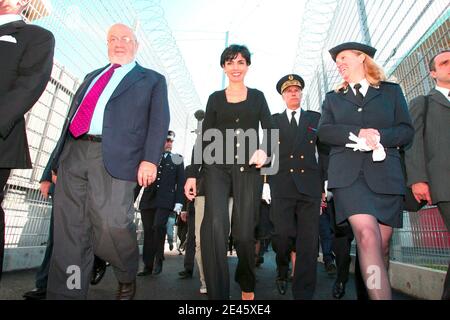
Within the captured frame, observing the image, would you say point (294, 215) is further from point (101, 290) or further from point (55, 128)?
point (55, 128)

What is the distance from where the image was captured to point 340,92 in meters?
2.55

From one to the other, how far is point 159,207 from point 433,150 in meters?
3.91

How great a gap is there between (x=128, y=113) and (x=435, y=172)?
2233 millimetres

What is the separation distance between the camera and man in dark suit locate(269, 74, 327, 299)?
3258 mm

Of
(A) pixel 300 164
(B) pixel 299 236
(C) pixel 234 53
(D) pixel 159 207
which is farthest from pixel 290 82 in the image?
(D) pixel 159 207

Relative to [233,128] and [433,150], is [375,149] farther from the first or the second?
[233,128]

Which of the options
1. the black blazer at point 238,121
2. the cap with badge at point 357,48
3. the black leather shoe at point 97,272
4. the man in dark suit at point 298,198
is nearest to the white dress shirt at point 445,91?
the cap with badge at point 357,48

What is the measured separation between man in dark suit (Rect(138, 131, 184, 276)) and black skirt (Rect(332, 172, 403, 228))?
141 inches

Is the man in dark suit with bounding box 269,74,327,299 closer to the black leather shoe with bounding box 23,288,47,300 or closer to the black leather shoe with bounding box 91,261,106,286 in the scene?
the black leather shoe with bounding box 91,261,106,286

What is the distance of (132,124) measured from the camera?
2402mm

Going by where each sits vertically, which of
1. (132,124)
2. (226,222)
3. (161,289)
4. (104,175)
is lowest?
(161,289)

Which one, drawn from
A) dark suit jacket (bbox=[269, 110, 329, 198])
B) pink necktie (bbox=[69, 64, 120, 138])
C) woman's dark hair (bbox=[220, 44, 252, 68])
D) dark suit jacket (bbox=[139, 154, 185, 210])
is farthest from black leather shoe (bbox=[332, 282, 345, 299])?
pink necktie (bbox=[69, 64, 120, 138])

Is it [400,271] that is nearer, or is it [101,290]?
[101,290]
